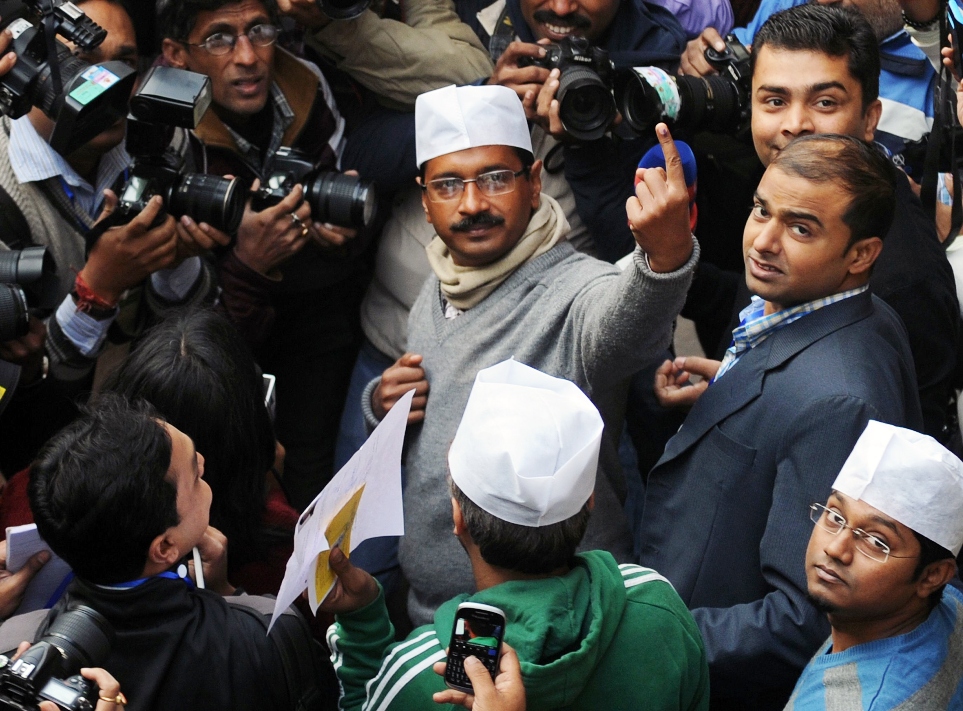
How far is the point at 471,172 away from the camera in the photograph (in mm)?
2453

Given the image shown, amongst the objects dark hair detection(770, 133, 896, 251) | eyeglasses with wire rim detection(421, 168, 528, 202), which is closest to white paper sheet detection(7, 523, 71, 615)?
eyeglasses with wire rim detection(421, 168, 528, 202)

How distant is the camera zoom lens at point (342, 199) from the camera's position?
107 inches

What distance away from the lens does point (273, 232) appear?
2791mm

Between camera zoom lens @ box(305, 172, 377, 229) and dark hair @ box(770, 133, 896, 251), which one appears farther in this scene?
camera zoom lens @ box(305, 172, 377, 229)

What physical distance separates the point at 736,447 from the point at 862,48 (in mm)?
1076

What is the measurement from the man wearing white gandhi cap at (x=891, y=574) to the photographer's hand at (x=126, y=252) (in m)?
1.62

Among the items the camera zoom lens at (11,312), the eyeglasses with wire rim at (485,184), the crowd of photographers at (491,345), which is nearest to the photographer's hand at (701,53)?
the crowd of photographers at (491,345)

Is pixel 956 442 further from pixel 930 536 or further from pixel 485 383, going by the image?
pixel 485 383

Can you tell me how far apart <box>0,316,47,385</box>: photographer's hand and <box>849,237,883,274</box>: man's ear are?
1.69 meters

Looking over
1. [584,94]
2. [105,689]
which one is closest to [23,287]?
[105,689]

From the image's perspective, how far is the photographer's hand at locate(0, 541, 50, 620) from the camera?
1.79 metres

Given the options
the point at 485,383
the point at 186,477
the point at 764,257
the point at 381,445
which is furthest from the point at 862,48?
the point at 186,477

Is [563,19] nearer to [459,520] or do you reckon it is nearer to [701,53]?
[701,53]

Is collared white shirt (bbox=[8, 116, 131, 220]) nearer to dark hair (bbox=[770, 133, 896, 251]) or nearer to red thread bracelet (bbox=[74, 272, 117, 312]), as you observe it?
red thread bracelet (bbox=[74, 272, 117, 312])
